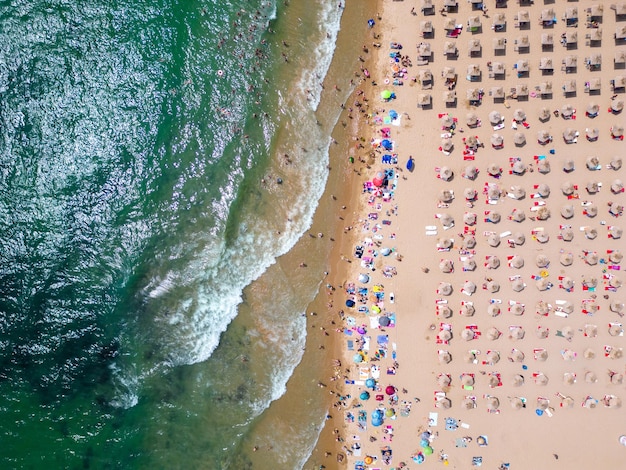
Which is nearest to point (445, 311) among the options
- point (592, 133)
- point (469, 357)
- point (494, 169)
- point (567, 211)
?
point (469, 357)

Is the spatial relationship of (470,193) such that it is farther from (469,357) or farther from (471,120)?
(469,357)

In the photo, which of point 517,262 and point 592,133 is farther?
point 517,262

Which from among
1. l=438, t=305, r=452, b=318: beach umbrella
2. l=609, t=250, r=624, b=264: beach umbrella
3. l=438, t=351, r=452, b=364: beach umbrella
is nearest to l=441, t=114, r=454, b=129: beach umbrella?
l=438, t=305, r=452, b=318: beach umbrella

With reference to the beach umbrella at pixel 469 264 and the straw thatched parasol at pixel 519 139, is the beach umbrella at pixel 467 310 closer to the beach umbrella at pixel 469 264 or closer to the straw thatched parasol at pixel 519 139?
the beach umbrella at pixel 469 264

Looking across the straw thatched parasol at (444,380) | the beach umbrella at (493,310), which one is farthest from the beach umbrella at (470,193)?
the straw thatched parasol at (444,380)

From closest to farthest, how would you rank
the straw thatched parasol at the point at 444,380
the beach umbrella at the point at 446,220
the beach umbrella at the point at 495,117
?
the beach umbrella at the point at 495,117 < the beach umbrella at the point at 446,220 < the straw thatched parasol at the point at 444,380

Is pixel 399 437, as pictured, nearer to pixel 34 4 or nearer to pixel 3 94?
pixel 3 94

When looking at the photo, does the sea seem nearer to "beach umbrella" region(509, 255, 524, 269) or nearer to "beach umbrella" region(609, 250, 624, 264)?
"beach umbrella" region(509, 255, 524, 269)

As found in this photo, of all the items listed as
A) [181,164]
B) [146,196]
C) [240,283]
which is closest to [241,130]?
[181,164]
